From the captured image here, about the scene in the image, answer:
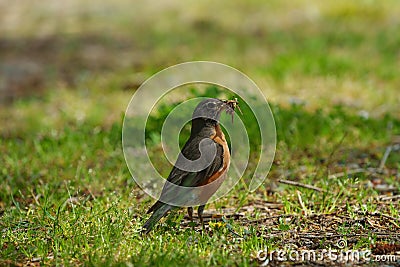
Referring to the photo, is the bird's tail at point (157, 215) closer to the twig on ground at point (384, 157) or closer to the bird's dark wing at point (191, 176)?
the bird's dark wing at point (191, 176)

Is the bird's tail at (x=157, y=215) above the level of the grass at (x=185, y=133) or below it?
below

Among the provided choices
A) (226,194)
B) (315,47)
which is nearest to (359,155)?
(226,194)

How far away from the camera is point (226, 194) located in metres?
5.14

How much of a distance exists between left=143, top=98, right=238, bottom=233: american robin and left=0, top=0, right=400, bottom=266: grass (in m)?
0.19

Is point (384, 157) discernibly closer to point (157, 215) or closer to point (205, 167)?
point (205, 167)

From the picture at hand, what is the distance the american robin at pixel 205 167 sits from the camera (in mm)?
4234

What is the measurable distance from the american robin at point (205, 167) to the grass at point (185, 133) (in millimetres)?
185

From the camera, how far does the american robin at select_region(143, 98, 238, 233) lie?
13.9 ft

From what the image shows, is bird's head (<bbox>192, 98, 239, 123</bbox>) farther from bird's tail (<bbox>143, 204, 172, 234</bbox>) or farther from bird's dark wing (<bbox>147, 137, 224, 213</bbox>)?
bird's tail (<bbox>143, 204, 172, 234</bbox>)

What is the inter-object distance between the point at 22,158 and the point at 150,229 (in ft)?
8.35

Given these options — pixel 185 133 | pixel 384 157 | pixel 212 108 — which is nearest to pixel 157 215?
pixel 212 108

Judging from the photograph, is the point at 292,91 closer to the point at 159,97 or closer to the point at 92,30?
the point at 159,97

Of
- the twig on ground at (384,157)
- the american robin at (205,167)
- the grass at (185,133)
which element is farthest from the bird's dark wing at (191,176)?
the twig on ground at (384,157)

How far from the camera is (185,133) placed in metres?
6.17
